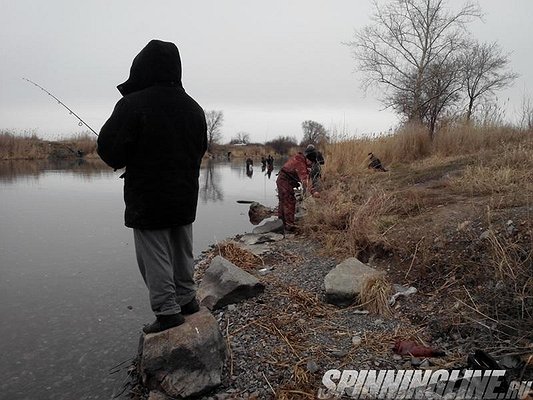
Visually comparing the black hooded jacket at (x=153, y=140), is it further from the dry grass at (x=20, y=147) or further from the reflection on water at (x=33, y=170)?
the dry grass at (x=20, y=147)

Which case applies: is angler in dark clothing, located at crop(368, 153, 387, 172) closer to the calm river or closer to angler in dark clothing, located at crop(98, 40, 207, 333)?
the calm river

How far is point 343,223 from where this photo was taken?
6203 millimetres

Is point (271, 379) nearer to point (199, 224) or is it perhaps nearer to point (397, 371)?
point (397, 371)

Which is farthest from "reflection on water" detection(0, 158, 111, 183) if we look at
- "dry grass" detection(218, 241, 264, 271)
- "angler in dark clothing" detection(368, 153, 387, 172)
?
"dry grass" detection(218, 241, 264, 271)

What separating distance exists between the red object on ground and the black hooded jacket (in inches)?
73.2

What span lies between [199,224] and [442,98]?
16242 millimetres

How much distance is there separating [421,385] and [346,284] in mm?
1517

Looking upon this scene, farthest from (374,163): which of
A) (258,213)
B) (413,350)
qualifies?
(413,350)

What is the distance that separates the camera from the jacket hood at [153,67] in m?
2.62

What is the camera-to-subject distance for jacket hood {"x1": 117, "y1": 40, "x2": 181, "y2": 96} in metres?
2.62

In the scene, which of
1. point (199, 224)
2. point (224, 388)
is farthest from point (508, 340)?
point (199, 224)

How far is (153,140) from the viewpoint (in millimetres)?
2545

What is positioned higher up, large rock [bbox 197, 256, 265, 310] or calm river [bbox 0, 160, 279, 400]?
large rock [bbox 197, 256, 265, 310]

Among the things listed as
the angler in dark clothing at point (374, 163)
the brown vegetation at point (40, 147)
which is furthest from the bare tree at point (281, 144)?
the angler in dark clothing at point (374, 163)
